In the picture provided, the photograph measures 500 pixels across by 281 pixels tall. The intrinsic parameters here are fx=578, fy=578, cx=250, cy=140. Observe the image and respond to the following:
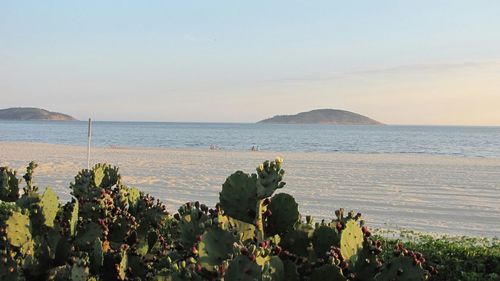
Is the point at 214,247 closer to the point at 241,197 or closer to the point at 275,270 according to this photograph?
the point at 275,270

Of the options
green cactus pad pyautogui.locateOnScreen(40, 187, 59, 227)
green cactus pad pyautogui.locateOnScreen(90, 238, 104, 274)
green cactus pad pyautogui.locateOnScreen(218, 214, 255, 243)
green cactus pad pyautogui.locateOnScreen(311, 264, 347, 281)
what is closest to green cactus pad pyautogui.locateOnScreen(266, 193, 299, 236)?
green cactus pad pyautogui.locateOnScreen(218, 214, 255, 243)

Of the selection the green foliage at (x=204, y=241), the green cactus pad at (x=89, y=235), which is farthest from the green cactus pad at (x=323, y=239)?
the green cactus pad at (x=89, y=235)

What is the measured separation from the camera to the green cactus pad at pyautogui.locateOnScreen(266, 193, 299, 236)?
9.84 ft

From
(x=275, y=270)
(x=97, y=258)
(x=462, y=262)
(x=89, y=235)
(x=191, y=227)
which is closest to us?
(x=275, y=270)

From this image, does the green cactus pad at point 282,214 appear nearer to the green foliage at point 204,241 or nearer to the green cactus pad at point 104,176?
the green foliage at point 204,241

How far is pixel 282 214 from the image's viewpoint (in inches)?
119

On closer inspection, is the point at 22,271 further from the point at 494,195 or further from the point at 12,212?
the point at 494,195

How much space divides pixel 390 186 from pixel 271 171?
17.7 m

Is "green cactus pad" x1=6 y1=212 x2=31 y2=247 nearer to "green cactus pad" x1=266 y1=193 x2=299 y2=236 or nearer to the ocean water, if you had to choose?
"green cactus pad" x1=266 y1=193 x2=299 y2=236

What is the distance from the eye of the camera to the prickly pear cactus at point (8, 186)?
517cm

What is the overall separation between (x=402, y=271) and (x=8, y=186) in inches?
152

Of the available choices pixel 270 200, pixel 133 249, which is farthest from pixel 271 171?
pixel 133 249

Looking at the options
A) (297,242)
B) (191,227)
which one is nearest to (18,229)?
(191,227)

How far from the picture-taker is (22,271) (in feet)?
11.5
